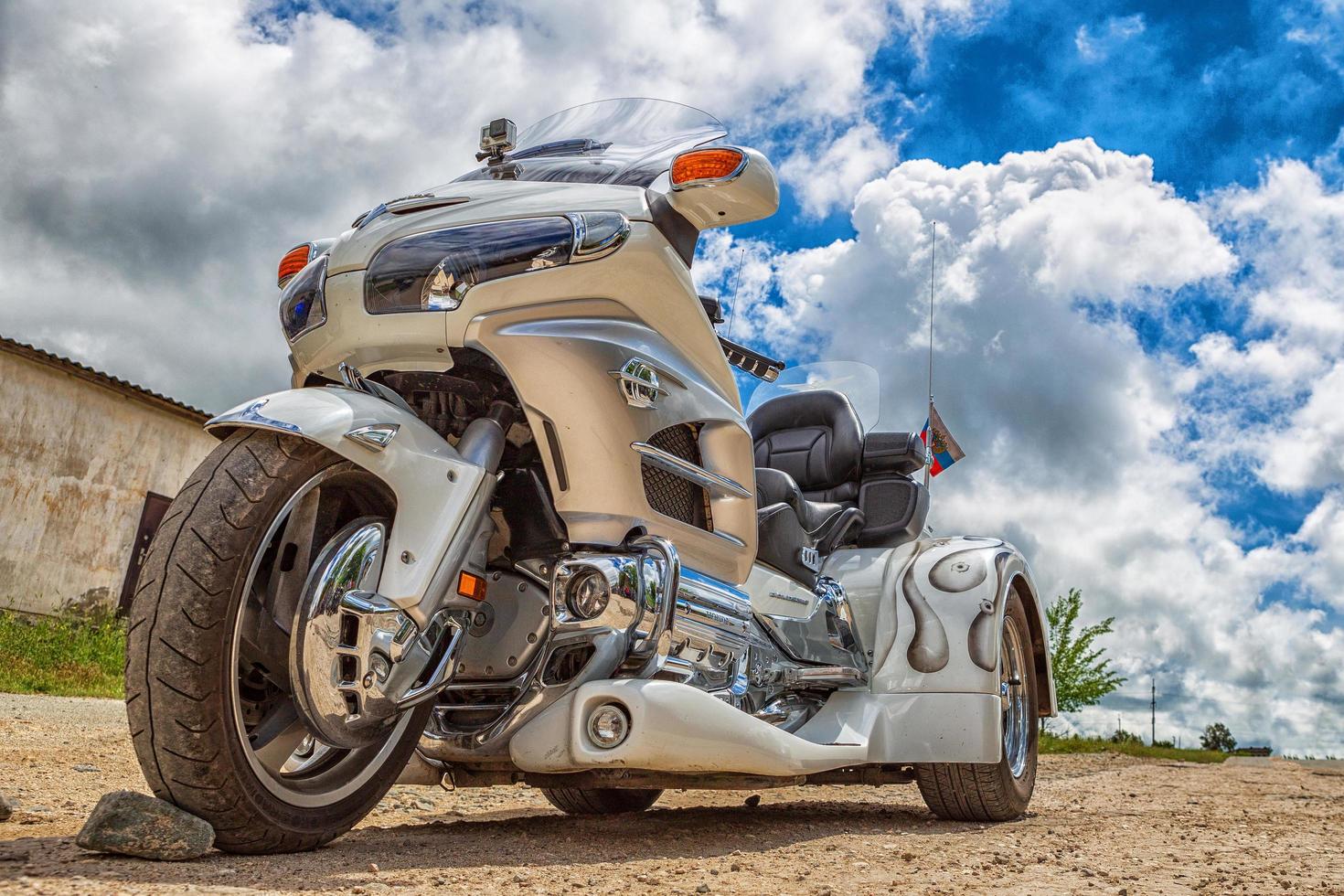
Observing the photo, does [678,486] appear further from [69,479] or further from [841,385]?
[69,479]

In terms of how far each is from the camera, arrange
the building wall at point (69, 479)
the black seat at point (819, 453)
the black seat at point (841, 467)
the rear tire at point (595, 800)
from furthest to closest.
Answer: the building wall at point (69, 479) < the black seat at point (841, 467) < the black seat at point (819, 453) < the rear tire at point (595, 800)

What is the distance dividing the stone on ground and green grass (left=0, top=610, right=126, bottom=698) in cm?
775

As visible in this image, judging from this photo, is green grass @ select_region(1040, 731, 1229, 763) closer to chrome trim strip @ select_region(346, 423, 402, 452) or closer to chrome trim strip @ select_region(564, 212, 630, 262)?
chrome trim strip @ select_region(564, 212, 630, 262)

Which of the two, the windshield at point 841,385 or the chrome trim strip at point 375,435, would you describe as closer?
the chrome trim strip at point 375,435

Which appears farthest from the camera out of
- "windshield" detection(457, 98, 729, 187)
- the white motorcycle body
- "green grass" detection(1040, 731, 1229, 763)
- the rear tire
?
"green grass" detection(1040, 731, 1229, 763)

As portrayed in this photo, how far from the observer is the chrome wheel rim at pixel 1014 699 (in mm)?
4766

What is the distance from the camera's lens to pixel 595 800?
14.5ft

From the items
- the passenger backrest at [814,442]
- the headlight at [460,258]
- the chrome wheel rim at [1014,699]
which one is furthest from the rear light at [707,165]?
the chrome wheel rim at [1014,699]

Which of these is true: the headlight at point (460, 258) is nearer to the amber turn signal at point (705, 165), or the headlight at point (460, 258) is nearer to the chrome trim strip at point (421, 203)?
the chrome trim strip at point (421, 203)

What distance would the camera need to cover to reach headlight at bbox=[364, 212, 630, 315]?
9.13ft

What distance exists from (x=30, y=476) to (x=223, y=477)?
41.9 feet

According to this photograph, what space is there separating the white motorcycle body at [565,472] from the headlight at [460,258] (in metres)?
0.01

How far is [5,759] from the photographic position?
450 centimetres

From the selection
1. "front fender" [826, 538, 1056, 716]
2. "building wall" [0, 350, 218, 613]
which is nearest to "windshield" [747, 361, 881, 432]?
"front fender" [826, 538, 1056, 716]
